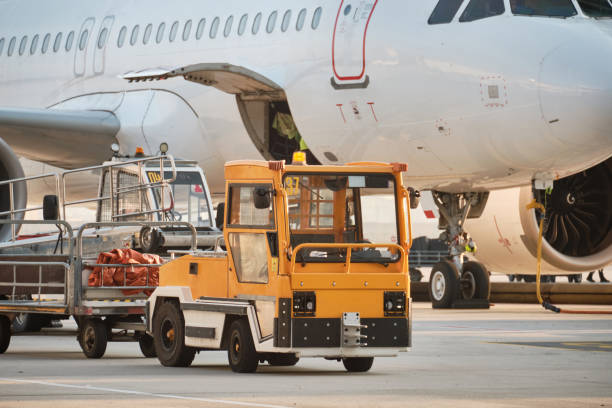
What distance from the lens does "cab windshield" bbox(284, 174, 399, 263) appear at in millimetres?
8641

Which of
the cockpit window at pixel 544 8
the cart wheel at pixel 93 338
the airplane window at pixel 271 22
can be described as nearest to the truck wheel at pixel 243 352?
the cart wheel at pixel 93 338

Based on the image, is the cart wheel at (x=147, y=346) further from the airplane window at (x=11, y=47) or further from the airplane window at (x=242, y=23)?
the airplane window at (x=11, y=47)

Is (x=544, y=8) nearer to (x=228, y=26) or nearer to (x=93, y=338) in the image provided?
(x=228, y=26)

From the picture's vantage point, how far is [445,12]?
13.9 meters

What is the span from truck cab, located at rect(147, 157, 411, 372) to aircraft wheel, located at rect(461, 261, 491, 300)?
7251 mm

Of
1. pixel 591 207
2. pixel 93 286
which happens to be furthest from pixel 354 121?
pixel 93 286

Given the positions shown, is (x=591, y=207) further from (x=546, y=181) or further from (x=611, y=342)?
(x=611, y=342)

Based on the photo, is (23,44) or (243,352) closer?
(243,352)

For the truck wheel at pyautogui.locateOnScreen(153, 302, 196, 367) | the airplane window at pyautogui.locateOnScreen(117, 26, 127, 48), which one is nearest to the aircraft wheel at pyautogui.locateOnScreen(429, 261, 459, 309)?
the airplane window at pyautogui.locateOnScreen(117, 26, 127, 48)

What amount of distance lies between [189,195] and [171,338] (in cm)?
509

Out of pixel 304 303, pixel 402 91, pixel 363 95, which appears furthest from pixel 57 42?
pixel 304 303

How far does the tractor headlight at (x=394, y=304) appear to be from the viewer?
8461 mm

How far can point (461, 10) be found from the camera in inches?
544

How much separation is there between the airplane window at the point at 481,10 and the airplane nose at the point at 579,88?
0.88m
